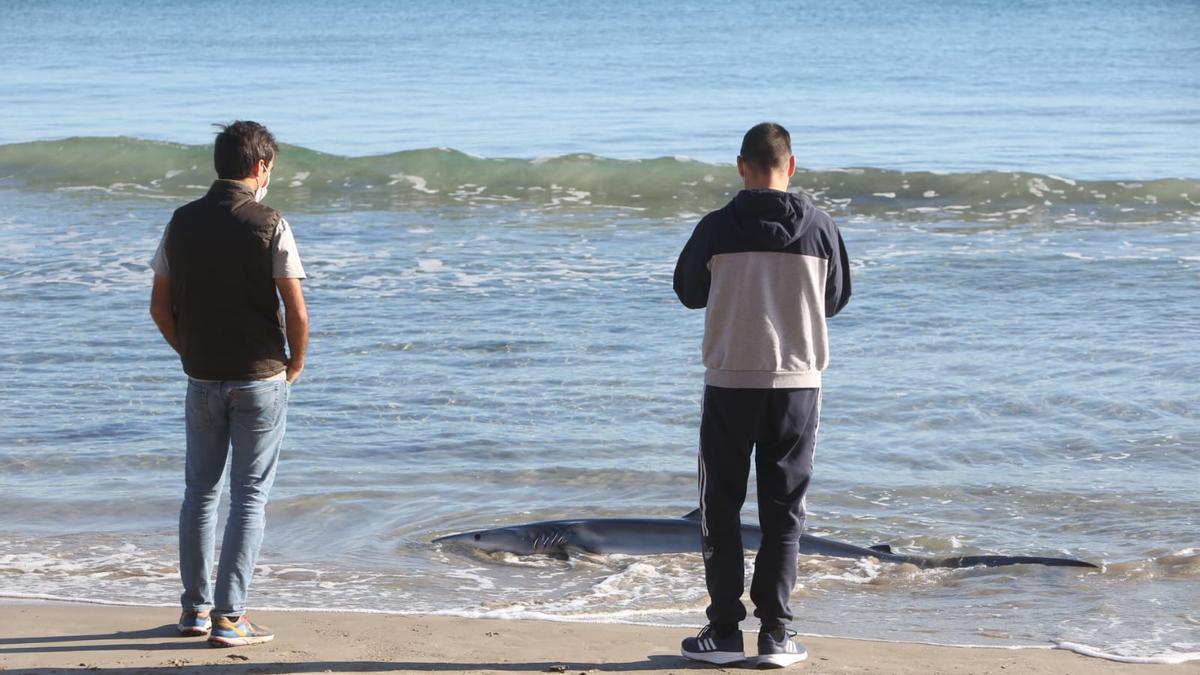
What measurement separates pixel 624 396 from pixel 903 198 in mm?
10831

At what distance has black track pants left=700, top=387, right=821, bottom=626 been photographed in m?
4.48

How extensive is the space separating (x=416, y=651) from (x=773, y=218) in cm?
174

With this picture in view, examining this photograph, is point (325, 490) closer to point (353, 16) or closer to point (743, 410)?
point (743, 410)

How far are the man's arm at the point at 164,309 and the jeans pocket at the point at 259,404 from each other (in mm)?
288

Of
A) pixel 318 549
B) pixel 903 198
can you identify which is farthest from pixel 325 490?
pixel 903 198

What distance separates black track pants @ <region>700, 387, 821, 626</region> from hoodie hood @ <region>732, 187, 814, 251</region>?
1.46ft

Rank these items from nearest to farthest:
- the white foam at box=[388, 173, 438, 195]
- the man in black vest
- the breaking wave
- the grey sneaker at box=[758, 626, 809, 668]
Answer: the man in black vest
the grey sneaker at box=[758, 626, 809, 668]
the breaking wave
the white foam at box=[388, 173, 438, 195]

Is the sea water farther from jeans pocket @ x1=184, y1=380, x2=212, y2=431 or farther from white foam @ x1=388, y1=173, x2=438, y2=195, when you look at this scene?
jeans pocket @ x1=184, y1=380, x2=212, y2=431

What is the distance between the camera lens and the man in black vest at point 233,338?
4.51 m

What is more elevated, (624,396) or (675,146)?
(675,146)

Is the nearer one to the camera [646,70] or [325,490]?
[325,490]

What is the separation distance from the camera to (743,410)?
14.7ft

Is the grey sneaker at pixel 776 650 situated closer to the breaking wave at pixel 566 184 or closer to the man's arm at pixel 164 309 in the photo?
the man's arm at pixel 164 309

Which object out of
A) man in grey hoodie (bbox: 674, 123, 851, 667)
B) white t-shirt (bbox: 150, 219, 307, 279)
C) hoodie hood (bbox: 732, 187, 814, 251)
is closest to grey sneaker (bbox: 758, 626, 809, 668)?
man in grey hoodie (bbox: 674, 123, 851, 667)
